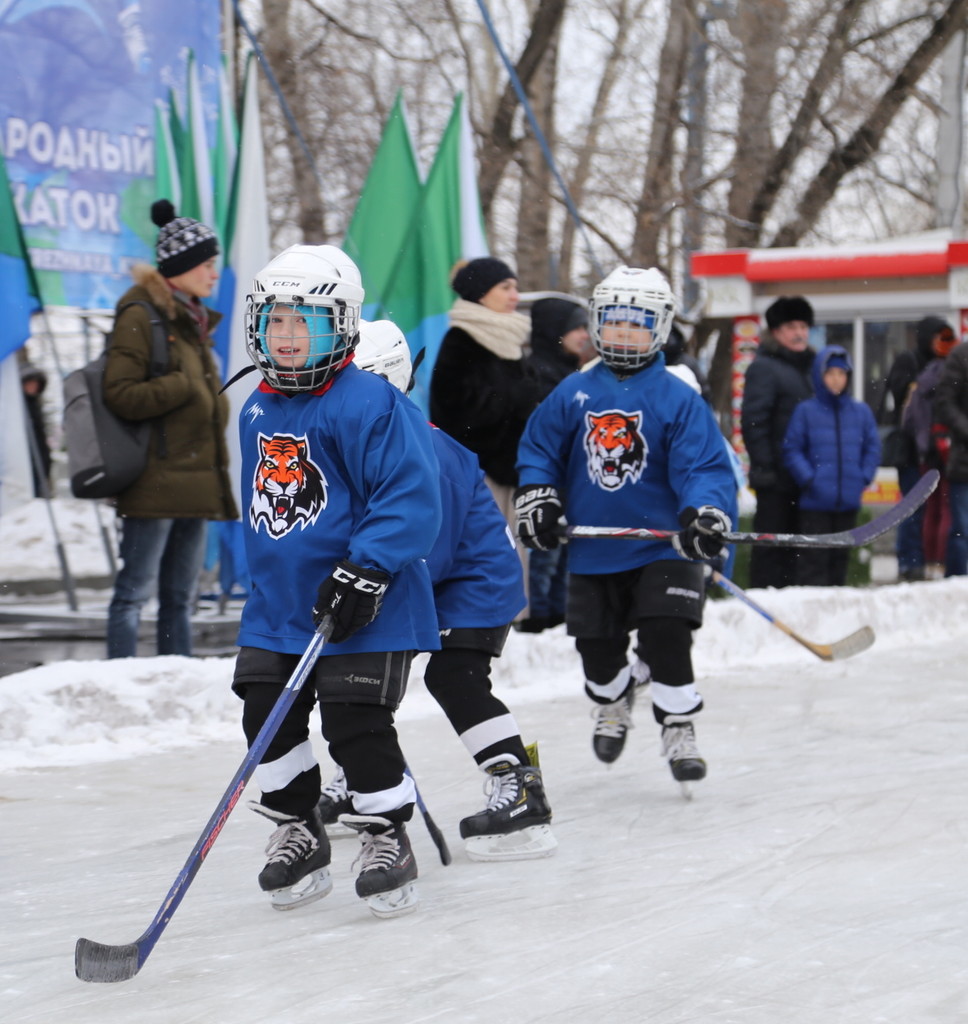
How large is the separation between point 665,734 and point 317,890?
1421 mm

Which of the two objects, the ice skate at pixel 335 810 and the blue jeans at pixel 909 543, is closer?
the ice skate at pixel 335 810

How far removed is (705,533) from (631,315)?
2.30 ft

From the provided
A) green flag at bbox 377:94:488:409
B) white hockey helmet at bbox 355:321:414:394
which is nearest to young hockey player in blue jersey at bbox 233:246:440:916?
white hockey helmet at bbox 355:321:414:394

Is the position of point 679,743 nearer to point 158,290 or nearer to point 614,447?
point 614,447

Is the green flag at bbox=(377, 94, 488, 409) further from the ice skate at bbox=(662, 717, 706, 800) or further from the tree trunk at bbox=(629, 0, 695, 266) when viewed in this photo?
the tree trunk at bbox=(629, 0, 695, 266)

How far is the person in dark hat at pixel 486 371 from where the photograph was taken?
6.30m

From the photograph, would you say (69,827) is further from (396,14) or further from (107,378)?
(396,14)

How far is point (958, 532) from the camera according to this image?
9.27 metres

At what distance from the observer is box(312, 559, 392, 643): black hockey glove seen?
124 inches

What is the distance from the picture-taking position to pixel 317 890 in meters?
3.49

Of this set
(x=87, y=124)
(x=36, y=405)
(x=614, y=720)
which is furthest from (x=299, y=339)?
(x=36, y=405)

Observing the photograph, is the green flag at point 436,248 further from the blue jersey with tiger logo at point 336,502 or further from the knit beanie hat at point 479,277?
the blue jersey with tiger logo at point 336,502

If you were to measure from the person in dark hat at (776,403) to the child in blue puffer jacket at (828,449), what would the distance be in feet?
0.23

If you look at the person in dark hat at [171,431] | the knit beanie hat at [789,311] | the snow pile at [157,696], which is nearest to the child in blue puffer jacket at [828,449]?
the knit beanie hat at [789,311]
